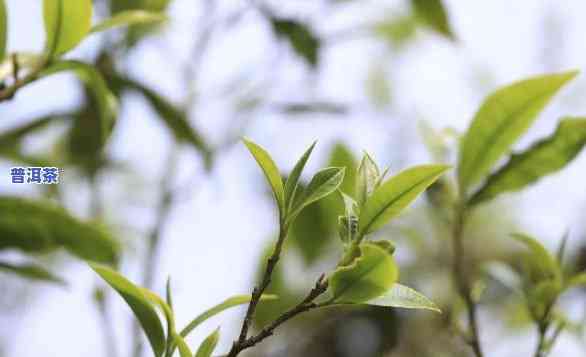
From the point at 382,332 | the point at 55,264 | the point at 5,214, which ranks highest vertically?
the point at 5,214

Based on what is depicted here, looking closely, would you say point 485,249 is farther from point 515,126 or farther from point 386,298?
point 386,298

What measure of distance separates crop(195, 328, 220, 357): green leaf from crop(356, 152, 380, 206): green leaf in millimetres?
91

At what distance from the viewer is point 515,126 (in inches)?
20.8

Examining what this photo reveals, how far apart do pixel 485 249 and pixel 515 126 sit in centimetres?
90

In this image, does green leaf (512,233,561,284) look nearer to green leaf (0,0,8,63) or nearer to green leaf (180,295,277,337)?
green leaf (180,295,277,337)

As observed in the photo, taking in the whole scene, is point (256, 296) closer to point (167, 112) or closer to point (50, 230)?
point (50, 230)

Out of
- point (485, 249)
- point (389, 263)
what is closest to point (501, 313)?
point (485, 249)

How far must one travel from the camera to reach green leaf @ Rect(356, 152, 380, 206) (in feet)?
1.14

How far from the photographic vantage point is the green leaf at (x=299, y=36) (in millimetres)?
840

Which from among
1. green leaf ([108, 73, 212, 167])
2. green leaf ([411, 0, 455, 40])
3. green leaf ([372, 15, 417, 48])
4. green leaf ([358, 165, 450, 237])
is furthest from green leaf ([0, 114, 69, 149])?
green leaf ([372, 15, 417, 48])

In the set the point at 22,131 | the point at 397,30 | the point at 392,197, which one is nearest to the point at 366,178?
the point at 392,197

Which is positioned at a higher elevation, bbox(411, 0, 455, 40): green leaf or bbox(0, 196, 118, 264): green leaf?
bbox(411, 0, 455, 40): green leaf

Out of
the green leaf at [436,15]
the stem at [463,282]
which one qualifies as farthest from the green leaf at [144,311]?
the green leaf at [436,15]

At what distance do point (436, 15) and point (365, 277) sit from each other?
54 cm
